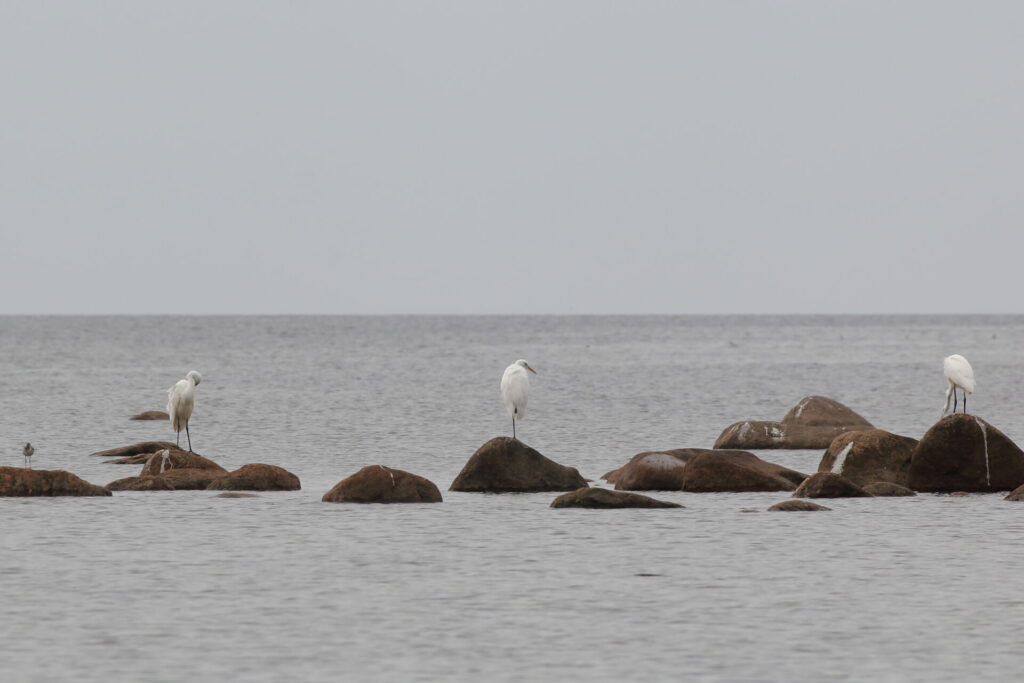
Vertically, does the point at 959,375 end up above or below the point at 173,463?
above

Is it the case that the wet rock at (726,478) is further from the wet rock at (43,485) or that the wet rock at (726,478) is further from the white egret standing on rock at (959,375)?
the wet rock at (43,485)

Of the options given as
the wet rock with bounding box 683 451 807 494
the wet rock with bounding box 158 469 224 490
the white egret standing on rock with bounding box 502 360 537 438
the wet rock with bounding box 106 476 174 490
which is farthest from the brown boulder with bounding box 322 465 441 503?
the white egret standing on rock with bounding box 502 360 537 438

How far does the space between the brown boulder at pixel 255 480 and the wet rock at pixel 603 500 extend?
15.9 feet

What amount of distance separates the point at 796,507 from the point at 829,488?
61.3 inches

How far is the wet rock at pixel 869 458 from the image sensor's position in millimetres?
24547

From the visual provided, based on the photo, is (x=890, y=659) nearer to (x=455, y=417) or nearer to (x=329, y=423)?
(x=329, y=423)

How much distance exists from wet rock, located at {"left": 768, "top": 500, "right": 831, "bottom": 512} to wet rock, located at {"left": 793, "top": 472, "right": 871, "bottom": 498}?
1.29m

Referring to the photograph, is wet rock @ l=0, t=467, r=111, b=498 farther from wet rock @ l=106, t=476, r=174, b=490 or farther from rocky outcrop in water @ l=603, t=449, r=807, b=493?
rocky outcrop in water @ l=603, t=449, r=807, b=493

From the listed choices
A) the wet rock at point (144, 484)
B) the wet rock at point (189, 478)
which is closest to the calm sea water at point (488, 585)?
the wet rock at point (144, 484)

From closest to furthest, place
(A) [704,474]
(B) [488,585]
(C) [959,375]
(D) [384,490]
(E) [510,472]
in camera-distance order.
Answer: (B) [488,585], (D) [384,490], (E) [510,472], (A) [704,474], (C) [959,375]

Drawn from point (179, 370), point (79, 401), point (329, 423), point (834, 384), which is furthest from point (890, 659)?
point (179, 370)

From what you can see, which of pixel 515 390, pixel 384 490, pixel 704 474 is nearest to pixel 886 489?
pixel 704 474

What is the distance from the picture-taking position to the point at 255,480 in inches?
971

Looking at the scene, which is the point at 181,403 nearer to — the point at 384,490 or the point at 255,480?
the point at 255,480
